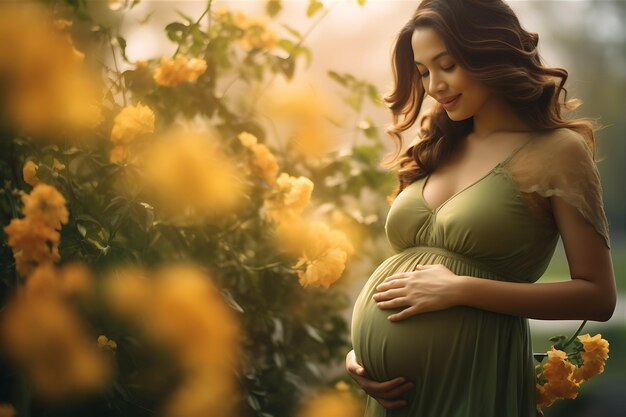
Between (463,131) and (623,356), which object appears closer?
(463,131)

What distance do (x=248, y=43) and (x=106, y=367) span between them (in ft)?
3.15

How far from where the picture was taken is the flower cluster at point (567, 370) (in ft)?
4.47

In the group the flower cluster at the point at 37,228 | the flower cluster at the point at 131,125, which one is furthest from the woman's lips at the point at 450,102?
the flower cluster at the point at 37,228

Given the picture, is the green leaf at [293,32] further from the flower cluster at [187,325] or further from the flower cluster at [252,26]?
the flower cluster at [187,325]

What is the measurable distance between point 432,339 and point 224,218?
26.5 inches

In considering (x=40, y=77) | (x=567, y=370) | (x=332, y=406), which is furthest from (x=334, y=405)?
(x=40, y=77)

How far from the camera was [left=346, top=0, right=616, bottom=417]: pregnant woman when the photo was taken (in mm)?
1254

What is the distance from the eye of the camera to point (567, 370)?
136 cm

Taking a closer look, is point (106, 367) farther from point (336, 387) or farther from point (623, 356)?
point (623, 356)

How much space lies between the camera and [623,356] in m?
3.77

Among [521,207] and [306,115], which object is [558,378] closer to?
[521,207]

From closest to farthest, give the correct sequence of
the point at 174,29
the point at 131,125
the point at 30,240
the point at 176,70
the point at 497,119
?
1. the point at 30,240
2. the point at 497,119
3. the point at 131,125
4. the point at 176,70
5. the point at 174,29

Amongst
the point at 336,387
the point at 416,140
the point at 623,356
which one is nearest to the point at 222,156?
the point at 416,140

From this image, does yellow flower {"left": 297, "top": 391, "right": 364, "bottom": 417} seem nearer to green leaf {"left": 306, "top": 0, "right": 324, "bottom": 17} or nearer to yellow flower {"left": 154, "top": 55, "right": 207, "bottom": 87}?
yellow flower {"left": 154, "top": 55, "right": 207, "bottom": 87}
